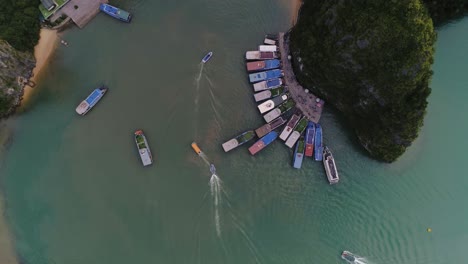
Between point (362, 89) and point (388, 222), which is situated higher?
point (362, 89)

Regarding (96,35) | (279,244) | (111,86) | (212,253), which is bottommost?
(279,244)

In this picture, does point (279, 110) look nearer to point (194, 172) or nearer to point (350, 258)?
point (194, 172)

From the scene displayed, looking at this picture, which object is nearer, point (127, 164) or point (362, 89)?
point (362, 89)

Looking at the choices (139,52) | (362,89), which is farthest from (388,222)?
(139,52)

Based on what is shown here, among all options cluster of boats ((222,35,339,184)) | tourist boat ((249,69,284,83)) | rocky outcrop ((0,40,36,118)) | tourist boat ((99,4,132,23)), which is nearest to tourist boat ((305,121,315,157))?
cluster of boats ((222,35,339,184))

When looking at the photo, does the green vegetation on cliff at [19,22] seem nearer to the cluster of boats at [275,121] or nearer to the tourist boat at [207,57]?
the tourist boat at [207,57]

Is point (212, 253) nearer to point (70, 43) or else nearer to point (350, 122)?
point (350, 122)

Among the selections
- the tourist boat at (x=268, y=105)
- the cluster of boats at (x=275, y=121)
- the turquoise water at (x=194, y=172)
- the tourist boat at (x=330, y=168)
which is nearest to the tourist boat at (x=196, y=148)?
the turquoise water at (x=194, y=172)
